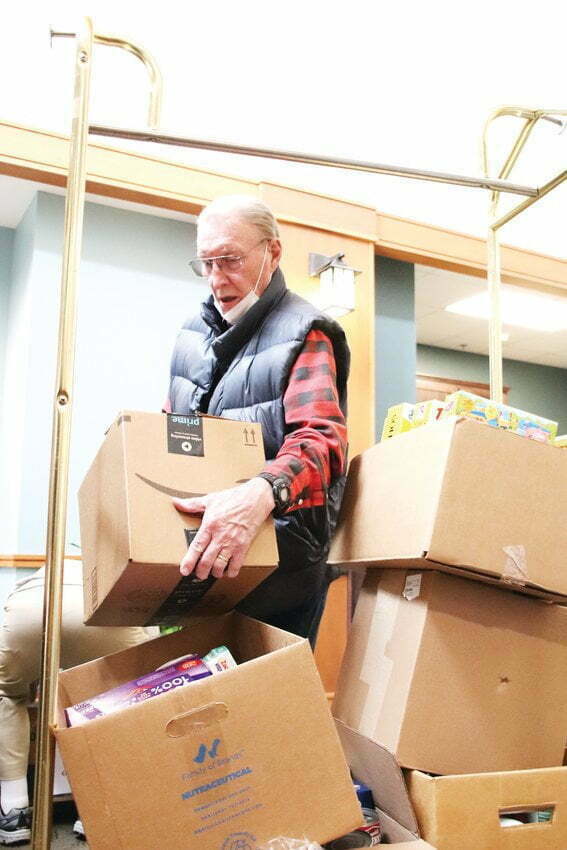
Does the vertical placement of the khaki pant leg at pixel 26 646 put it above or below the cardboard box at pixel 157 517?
below

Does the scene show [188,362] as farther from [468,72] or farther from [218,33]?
[468,72]

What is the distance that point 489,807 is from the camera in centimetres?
128

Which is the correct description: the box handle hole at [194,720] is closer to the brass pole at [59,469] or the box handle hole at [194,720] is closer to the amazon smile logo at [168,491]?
the brass pole at [59,469]

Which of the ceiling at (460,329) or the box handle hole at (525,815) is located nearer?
the box handle hole at (525,815)

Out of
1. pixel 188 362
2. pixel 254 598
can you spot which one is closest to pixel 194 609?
pixel 254 598

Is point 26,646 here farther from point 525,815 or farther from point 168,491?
point 525,815

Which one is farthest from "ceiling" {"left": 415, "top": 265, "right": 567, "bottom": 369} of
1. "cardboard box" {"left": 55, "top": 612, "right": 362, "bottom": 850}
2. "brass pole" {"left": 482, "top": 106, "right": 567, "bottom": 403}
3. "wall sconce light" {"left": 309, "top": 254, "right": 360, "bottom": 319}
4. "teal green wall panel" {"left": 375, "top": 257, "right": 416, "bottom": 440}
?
"cardboard box" {"left": 55, "top": 612, "right": 362, "bottom": 850}

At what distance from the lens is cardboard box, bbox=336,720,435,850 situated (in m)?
1.26

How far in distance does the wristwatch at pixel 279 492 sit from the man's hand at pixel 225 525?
11 millimetres

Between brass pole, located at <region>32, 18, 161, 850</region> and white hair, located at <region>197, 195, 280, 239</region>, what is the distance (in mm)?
334

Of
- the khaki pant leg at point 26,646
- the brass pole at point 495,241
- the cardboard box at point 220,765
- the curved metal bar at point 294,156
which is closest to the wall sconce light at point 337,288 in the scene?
the brass pole at point 495,241

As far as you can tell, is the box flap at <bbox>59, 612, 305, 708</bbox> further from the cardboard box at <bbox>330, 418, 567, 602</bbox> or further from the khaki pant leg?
the khaki pant leg

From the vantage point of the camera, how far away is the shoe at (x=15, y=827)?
1812 millimetres

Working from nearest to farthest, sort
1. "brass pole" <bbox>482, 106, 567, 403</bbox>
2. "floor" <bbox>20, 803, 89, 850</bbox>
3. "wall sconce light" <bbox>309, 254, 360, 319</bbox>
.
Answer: "floor" <bbox>20, 803, 89, 850</bbox> < "brass pole" <bbox>482, 106, 567, 403</bbox> < "wall sconce light" <bbox>309, 254, 360, 319</bbox>
